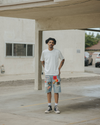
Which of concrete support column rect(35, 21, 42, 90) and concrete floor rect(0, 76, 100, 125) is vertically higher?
concrete support column rect(35, 21, 42, 90)

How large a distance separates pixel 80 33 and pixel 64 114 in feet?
54.2

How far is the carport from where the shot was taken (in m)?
8.34

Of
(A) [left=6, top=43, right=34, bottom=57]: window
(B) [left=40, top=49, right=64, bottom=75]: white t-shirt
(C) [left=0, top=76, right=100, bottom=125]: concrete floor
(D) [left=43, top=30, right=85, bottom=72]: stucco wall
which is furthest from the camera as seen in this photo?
(D) [left=43, top=30, right=85, bottom=72]: stucco wall

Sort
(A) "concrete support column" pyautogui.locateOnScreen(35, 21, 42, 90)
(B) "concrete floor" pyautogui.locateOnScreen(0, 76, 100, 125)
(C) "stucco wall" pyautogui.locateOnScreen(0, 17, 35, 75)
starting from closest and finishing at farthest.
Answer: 1. (B) "concrete floor" pyautogui.locateOnScreen(0, 76, 100, 125)
2. (A) "concrete support column" pyautogui.locateOnScreen(35, 21, 42, 90)
3. (C) "stucco wall" pyautogui.locateOnScreen(0, 17, 35, 75)

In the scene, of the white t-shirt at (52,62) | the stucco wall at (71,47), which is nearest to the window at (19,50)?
the stucco wall at (71,47)

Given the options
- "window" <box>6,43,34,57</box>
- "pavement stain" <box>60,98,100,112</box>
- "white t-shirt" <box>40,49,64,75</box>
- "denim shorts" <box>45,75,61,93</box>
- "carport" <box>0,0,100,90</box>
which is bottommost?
"pavement stain" <box>60,98,100,112</box>

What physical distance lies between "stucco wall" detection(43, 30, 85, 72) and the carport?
1015cm

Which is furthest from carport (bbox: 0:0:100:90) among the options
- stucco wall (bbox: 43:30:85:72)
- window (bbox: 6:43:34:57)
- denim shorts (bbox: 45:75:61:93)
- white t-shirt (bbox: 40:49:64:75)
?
stucco wall (bbox: 43:30:85:72)

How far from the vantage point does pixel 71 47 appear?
23031 millimetres

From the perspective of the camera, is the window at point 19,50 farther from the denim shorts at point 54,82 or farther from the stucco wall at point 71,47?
the denim shorts at point 54,82

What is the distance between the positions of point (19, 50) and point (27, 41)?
971mm

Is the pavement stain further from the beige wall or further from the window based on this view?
the window

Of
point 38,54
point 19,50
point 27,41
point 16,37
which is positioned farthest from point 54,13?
point 27,41

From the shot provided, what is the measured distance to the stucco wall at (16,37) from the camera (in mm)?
19625
